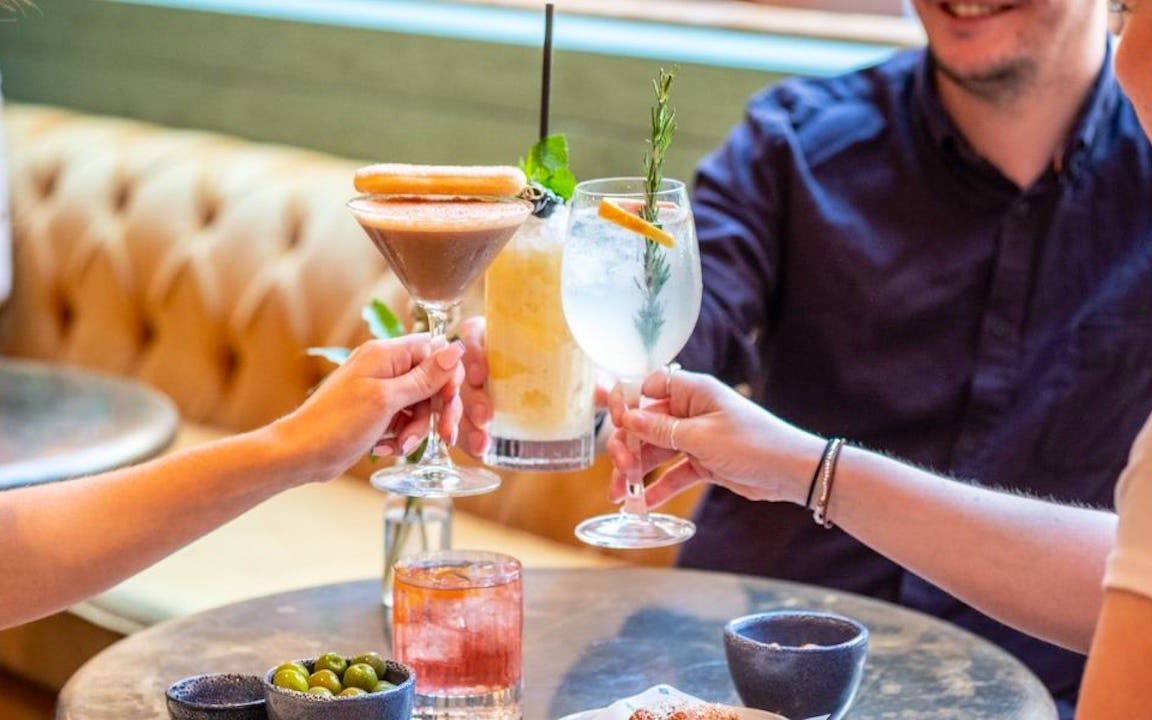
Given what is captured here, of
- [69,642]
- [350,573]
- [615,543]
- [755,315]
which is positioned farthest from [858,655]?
[69,642]

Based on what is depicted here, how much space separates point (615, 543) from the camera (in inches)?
68.4

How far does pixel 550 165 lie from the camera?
175 centimetres

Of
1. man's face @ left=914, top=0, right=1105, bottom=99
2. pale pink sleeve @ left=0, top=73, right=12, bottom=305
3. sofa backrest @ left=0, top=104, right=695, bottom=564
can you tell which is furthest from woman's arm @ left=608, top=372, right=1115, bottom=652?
pale pink sleeve @ left=0, top=73, right=12, bottom=305

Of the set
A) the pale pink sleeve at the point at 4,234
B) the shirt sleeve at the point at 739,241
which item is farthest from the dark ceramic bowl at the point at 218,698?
the pale pink sleeve at the point at 4,234

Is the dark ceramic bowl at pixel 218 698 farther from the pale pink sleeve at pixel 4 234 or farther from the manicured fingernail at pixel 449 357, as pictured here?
the pale pink sleeve at pixel 4 234

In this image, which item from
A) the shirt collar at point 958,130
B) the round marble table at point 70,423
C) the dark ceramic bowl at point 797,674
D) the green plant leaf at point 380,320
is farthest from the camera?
the round marble table at point 70,423

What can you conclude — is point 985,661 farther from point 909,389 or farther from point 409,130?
point 409,130

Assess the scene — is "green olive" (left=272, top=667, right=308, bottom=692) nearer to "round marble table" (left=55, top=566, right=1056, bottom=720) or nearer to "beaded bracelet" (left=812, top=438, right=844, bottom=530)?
"round marble table" (left=55, top=566, right=1056, bottom=720)

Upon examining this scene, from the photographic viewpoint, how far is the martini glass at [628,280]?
1.66m

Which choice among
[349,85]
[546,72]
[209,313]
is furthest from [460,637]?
[349,85]

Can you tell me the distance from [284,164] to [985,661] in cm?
229

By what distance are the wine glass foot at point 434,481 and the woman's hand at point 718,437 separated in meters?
0.15

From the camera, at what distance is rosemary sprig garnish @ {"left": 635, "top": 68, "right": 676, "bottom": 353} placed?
164cm

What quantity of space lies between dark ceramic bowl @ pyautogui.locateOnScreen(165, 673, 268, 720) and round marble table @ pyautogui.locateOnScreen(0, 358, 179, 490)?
1.13 m
